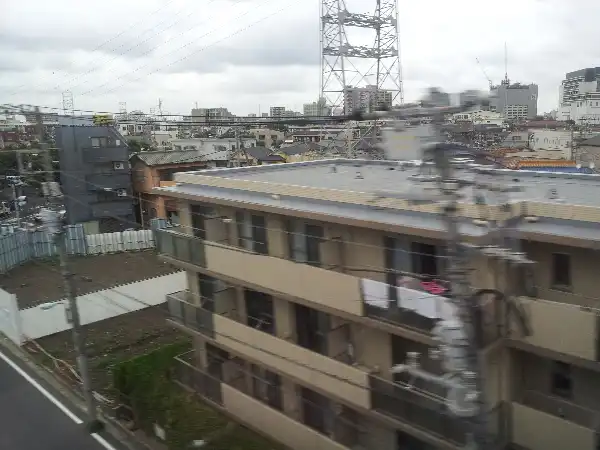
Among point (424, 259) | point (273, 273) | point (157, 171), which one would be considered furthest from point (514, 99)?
point (157, 171)

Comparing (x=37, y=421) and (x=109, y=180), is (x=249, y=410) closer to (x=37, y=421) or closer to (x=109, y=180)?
(x=37, y=421)

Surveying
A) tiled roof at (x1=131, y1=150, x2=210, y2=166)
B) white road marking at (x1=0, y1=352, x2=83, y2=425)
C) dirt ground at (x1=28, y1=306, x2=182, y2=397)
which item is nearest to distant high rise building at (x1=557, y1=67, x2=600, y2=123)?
tiled roof at (x1=131, y1=150, x2=210, y2=166)

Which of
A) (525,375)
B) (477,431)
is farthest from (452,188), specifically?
(525,375)

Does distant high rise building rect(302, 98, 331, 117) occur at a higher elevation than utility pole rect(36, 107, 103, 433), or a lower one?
higher

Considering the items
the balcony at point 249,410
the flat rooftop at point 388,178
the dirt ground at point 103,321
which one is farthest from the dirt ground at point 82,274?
the flat rooftop at point 388,178

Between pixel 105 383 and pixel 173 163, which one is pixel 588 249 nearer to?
pixel 105 383

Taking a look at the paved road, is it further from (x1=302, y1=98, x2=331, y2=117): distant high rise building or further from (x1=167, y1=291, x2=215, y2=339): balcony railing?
(x1=302, y1=98, x2=331, y2=117): distant high rise building
